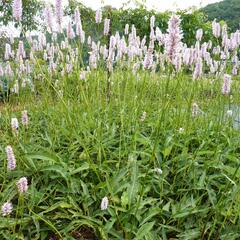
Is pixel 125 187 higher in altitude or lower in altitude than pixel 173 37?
lower

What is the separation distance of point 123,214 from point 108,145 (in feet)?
2.14

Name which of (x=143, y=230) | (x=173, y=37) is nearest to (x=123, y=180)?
(x=143, y=230)

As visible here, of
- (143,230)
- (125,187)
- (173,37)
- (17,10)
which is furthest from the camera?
(125,187)

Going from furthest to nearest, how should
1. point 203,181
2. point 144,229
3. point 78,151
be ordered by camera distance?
point 78,151
point 203,181
point 144,229

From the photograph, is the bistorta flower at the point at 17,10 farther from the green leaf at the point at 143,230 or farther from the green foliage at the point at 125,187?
the green leaf at the point at 143,230

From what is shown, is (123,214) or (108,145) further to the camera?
(108,145)

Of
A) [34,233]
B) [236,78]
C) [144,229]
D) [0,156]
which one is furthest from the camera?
[236,78]

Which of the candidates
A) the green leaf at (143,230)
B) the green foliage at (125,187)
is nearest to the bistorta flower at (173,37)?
the green foliage at (125,187)

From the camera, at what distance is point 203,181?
6.68 ft

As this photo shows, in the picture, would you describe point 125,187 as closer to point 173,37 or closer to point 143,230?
point 143,230

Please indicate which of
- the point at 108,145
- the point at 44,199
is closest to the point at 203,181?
the point at 108,145

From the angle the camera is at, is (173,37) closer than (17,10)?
Yes

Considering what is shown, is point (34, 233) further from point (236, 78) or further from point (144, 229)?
point (236, 78)

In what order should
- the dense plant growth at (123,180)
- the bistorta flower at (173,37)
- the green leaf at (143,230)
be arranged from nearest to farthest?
the bistorta flower at (173,37)
the green leaf at (143,230)
the dense plant growth at (123,180)
